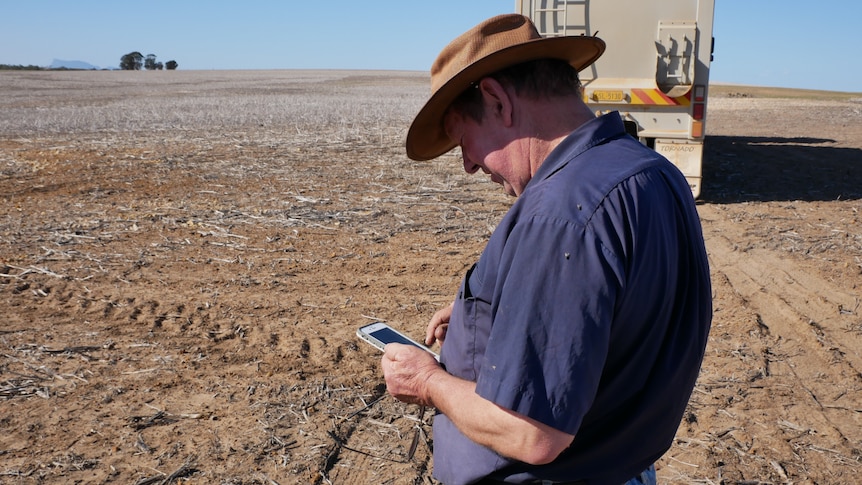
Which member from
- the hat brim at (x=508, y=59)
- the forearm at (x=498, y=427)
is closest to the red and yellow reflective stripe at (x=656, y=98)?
the hat brim at (x=508, y=59)

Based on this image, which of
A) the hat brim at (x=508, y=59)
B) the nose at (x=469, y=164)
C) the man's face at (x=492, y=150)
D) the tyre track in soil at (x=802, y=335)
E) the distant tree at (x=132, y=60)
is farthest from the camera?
the distant tree at (x=132, y=60)

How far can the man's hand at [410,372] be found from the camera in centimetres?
187

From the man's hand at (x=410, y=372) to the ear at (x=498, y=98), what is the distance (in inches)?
25.8

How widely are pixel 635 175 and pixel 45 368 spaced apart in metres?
4.27

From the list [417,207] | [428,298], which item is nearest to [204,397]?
[428,298]

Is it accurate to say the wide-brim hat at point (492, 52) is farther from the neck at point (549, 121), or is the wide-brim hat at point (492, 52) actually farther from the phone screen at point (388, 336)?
the phone screen at point (388, 336)

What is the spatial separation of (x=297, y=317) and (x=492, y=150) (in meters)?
3.82

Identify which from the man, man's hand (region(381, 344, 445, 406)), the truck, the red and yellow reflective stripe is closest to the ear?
the man

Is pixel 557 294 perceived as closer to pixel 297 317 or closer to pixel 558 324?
pixel 558 324

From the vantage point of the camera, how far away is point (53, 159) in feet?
42.1

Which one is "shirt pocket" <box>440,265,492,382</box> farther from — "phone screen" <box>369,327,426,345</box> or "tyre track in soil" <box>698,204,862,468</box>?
"tyre track in soil" <box>698,204,862,468</box>

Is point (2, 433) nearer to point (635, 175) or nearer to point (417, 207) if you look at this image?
point (635, 175)

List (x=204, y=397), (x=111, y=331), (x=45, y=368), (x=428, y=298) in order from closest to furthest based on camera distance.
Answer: (x=204, y=397) → (x=45, y=368) → (x=111, y=331) → (x=428, y=298)

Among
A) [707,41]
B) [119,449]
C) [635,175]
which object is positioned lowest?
[119,449]
